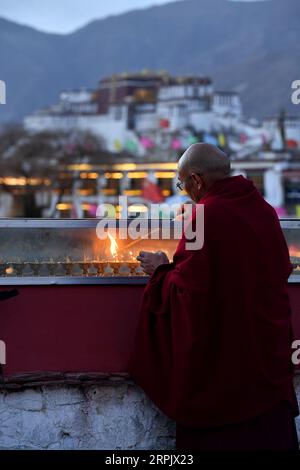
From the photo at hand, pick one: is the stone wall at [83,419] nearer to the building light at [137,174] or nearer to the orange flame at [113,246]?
the orange flame at [113,246]

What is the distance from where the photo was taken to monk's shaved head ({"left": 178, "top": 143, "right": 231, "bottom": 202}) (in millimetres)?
3012

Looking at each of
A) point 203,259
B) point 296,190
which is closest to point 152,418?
point 203,259

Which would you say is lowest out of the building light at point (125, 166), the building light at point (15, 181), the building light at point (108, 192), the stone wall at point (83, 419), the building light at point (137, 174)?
the stone wall at point (83, 419)

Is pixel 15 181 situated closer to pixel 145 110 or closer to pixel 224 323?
pixel 145 110

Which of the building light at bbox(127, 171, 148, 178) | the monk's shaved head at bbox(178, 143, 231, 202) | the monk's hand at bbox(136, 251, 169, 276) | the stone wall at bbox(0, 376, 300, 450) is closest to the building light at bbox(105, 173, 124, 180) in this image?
the building light at bbox(127, 171, 148, 178)

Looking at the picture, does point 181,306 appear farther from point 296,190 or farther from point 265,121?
point 265,121

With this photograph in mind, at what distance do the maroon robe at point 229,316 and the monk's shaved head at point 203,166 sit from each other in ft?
0.19

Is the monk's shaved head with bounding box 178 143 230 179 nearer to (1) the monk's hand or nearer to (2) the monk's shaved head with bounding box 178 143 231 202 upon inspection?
(2) the monk's shaved head with bounding box 178 143 231 202

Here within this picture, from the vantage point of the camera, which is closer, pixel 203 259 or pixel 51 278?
pixel 203 259

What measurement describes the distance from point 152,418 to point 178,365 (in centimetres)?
75

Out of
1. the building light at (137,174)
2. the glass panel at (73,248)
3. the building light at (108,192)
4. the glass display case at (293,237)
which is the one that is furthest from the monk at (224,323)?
the building light at (137,174)

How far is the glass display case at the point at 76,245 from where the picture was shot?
373 cm
